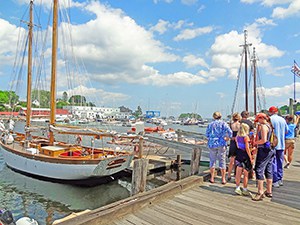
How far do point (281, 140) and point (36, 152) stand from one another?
1157 centimetres

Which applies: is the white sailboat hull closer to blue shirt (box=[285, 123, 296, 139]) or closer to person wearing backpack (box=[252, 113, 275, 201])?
blue shirt (box=[285, 123, 296, 139])

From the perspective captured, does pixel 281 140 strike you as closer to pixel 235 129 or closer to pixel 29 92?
A: pixel 235 129

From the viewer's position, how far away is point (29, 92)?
1998 centimetres

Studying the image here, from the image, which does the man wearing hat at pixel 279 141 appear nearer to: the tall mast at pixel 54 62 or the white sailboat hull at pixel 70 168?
the white sailboat hull at pixel 70 168

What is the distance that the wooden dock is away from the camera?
4.05 metres

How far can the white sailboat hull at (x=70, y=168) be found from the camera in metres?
10.7

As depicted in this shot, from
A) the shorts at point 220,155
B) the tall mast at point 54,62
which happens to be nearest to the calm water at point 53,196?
the tall mast at point 54,62

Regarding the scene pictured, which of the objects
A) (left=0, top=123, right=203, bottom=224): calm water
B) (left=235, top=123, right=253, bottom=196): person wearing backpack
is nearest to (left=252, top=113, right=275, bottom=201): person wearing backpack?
(left=235, top=123, right=253, bottom=196): person wearing backpack

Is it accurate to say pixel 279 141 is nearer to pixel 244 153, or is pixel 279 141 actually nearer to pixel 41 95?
pixel 244 153

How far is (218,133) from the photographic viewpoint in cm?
632

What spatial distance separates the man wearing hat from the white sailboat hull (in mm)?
6613

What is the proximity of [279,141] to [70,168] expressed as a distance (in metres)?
8.64

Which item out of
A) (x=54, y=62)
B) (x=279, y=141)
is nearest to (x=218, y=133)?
(x=279, y=141)

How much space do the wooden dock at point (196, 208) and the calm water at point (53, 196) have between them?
4893 mm
